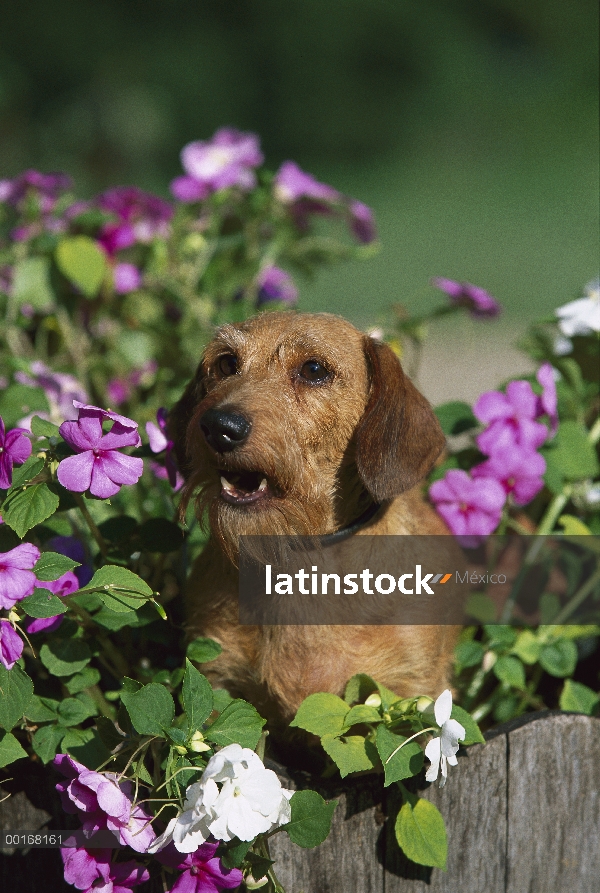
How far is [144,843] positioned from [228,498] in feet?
2.30

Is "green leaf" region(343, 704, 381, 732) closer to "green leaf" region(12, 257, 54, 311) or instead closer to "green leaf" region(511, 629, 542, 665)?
"green leaf" region(511, 629, 542, 665)

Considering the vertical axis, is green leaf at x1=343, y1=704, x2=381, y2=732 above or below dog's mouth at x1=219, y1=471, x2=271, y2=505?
below

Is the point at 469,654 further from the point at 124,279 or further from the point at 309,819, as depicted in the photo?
the point at 124,279

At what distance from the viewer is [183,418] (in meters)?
2.26

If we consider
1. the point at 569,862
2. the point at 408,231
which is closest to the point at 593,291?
the point at 569,862

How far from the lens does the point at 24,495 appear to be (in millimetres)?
1748

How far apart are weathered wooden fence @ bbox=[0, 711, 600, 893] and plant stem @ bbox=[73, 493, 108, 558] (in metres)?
0.53

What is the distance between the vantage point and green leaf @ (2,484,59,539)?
169cm

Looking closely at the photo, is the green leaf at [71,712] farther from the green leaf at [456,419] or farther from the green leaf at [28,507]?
the green leaf at [456,419]

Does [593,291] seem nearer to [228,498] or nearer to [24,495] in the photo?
[228,498]

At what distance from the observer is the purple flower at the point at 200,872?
5.68ft

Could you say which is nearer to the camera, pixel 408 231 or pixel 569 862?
pixel 569 862

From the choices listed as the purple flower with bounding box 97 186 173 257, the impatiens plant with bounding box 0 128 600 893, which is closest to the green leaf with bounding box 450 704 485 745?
the impatiens plant with bounding box 0 128 600 893

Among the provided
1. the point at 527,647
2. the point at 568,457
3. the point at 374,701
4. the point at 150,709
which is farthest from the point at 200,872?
the point at 568,457
